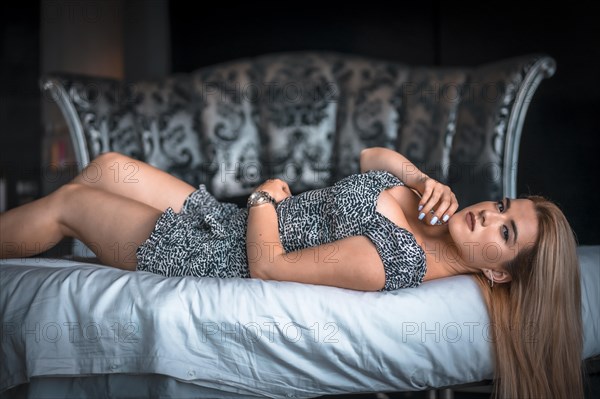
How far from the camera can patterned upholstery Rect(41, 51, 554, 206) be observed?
10.1 feet

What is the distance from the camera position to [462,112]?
9.50 ft

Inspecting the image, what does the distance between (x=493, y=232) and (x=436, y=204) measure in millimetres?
191

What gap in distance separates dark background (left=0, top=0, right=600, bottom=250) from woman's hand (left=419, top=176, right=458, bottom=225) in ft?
2.74

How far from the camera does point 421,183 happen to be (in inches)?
78.2

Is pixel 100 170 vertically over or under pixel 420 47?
under

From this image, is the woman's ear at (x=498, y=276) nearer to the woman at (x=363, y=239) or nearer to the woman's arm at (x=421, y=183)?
the woman at (x=363, y=239)

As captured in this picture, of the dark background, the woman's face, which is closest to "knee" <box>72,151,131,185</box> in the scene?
the woman's face

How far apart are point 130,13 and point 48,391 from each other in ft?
10.1

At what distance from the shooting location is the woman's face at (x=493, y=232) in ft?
5.77

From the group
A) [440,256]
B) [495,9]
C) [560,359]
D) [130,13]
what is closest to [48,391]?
[440,256]

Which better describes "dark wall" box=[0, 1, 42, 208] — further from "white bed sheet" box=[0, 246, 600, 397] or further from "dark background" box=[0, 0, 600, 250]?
"white bed sheet" box=[0, 246, 600, 397]

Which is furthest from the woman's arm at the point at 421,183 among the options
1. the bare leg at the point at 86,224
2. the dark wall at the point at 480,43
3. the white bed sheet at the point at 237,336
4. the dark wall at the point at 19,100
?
the dark wall at the point at 19,100

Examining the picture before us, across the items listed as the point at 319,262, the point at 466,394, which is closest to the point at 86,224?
the point at 319,262

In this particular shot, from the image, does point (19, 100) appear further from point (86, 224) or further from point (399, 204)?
point (399, 204)
